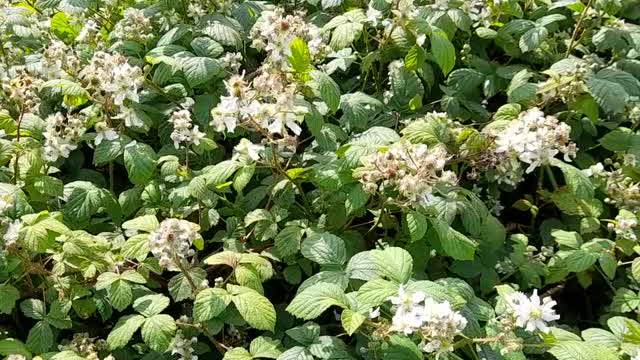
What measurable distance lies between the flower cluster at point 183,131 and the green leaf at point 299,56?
39cm

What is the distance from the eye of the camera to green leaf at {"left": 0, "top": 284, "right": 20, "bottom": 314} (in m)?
1.97

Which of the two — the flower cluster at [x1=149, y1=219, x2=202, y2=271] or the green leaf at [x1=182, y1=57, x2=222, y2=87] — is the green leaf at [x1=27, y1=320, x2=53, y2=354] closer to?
the flower cluster at [x1=149, y1=219, x2=202, y2=271]

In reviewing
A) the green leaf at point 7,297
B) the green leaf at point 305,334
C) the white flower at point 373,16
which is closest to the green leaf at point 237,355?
the green leaf at point 305,334

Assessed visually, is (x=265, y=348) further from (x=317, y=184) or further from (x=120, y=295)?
(x=317, y=184)

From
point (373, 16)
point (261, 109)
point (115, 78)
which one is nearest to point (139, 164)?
point (115, 78)

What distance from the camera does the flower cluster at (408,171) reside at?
1.94 metres

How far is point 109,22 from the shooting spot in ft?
10.3

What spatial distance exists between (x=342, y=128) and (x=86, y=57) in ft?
3.48

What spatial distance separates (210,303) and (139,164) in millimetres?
638

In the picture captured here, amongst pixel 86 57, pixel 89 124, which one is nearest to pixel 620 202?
pixel 89 124

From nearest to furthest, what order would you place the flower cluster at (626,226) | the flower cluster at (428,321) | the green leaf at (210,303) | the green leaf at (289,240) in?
the flower cluster at (428,321)
the green leaf at (210,303)
the green leaf at (289,240)
the flower cluster at (626,226)

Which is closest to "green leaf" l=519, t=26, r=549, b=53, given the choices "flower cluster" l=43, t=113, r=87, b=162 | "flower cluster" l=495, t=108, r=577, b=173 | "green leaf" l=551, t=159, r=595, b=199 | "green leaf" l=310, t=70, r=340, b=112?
"green leaf" l=551, t=159, r=595, b=199

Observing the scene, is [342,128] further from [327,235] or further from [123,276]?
[123,276]

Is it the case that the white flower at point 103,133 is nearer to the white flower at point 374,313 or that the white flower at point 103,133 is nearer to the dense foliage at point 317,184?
the dense foliage at point 317,184
